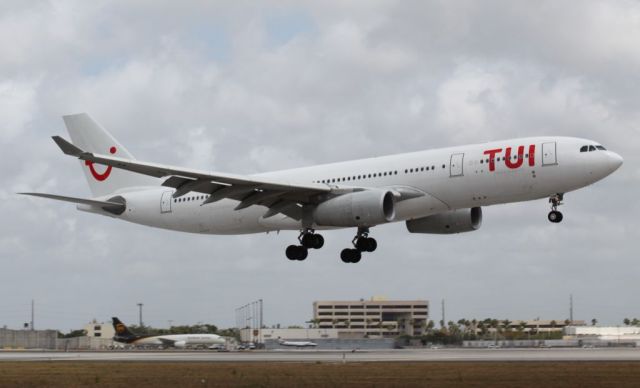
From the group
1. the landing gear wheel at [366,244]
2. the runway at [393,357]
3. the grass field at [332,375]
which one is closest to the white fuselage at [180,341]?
the runway at [393,357]

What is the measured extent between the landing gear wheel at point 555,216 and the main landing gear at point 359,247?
1029 centimetres

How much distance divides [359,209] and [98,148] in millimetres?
21617

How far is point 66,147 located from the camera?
1735 inches

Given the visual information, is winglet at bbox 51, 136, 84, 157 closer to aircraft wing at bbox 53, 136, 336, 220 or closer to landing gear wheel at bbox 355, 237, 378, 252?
aircraft wing at bbox 53, 136, 336, 220

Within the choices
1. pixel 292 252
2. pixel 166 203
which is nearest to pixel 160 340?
pixel 166 203

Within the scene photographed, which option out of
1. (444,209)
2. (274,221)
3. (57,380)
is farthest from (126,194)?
(57,380)

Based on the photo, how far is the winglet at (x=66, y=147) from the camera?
43.5 m

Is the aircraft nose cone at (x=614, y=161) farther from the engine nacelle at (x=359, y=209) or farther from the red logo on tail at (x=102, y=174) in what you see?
the red logo on tail at (x=102, y=174)

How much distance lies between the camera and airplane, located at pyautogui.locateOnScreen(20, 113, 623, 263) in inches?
1816

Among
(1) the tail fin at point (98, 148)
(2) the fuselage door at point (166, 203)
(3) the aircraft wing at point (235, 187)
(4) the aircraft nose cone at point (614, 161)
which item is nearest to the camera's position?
(3) the aircraft wing at point (235, 187)

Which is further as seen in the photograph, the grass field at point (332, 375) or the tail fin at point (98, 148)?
the tail fin at point (98, 148)

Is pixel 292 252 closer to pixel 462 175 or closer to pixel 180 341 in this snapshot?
pixel 462 175

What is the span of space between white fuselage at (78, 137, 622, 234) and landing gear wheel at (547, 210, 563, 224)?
1.51 meters

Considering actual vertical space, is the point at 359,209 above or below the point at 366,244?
above
